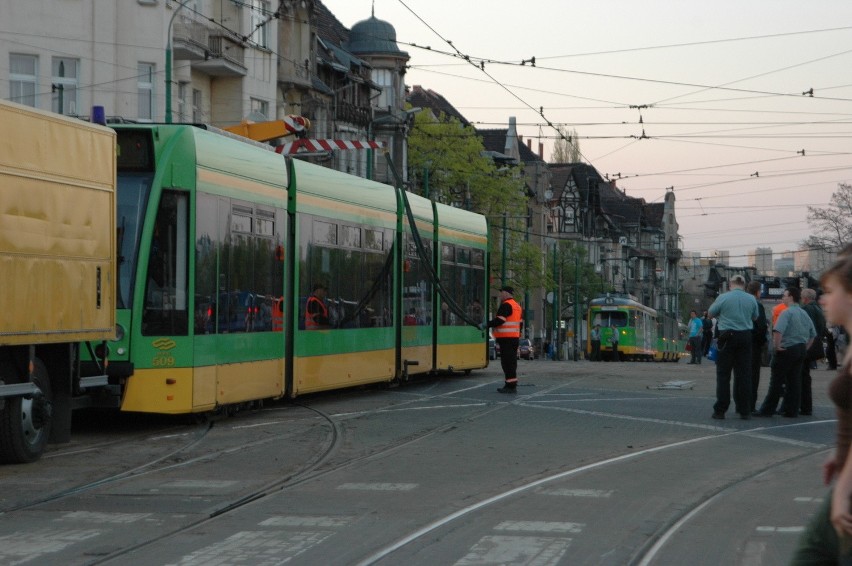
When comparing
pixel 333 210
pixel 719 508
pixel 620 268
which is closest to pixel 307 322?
pixel 333 210

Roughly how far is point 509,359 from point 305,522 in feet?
45.0

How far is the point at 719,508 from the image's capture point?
33.9ft

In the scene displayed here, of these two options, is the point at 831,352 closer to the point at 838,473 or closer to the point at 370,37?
the point at 838,473

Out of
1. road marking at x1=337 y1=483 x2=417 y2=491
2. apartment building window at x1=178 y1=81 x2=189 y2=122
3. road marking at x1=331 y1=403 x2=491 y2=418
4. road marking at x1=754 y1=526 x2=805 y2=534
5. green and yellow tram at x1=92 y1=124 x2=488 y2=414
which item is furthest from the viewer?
apartment building window at x1=178 y1=81 x2=189 y2=122

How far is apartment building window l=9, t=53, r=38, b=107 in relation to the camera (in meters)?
37.5

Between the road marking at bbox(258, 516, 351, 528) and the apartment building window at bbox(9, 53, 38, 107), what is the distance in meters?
29.9

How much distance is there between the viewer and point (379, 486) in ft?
36.7

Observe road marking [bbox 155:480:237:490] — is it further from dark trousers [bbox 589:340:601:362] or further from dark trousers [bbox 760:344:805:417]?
dark trousers [bbox 589:340:601:362]

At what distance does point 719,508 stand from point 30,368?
5.79 m

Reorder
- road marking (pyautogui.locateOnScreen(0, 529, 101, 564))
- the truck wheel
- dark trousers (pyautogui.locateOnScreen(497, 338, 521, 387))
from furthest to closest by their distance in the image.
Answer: dark trousers (pyautogui.locateOnScreen(497, 338, 521, 387)) → the truck wheel → road marking (pyautogui.locateOnScreen(0, 529, 101, 564))

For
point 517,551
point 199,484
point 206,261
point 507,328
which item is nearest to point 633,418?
point 507,328

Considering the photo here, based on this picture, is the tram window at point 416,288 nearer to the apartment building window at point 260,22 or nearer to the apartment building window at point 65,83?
the apartment building window at point 65,83

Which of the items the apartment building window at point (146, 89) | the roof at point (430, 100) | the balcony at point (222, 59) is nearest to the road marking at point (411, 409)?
the apartment building window at point (146, 89)

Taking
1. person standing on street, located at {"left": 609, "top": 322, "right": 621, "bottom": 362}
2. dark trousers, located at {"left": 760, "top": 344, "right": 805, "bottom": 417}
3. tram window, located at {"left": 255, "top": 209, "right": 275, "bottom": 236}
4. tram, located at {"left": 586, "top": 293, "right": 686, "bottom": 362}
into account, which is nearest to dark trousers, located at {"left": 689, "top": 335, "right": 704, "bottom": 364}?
person standing on street, located at {"left": 609, "top": 322, "right": 621, "bottom": 362}
